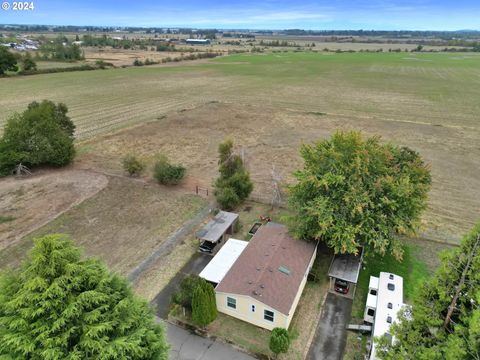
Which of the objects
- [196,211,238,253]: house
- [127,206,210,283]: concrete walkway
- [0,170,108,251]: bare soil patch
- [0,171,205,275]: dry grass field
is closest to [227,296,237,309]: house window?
[196,211,238,253]: house

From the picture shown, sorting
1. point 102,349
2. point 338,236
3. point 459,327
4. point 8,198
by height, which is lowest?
point 8,198

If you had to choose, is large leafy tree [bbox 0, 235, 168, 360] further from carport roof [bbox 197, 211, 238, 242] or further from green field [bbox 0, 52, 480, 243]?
green field [bbox 0, 52, 480, 243]

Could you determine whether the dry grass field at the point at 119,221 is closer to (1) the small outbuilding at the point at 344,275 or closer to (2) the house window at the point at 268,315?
(2) the house window at the point at 268,315

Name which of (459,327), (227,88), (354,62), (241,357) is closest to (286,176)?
(241,357)

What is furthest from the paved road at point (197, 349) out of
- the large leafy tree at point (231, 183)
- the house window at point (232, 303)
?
the large leafy tree at point (231, 183)

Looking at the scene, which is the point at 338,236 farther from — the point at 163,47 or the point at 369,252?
the point at 163,47

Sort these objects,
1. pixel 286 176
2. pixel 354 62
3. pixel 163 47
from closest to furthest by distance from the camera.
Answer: pixel 286 176, pixel 354 62, pixel 163 47
